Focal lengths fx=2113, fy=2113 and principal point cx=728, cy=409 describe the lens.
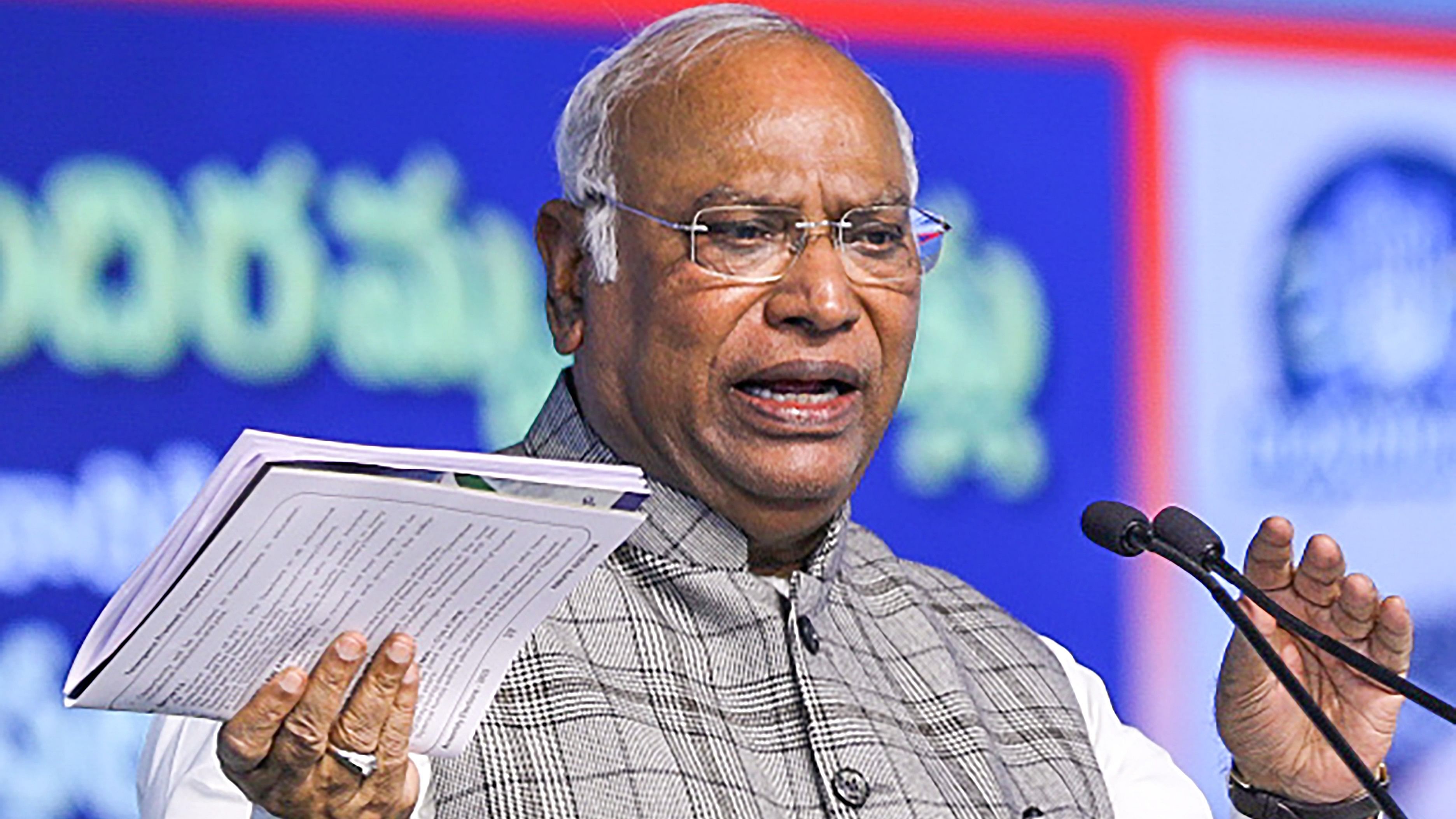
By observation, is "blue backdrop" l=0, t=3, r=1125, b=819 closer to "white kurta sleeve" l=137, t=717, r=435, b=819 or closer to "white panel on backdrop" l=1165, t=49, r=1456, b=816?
"white panel on backdrop" l=1165, t=49, r=1456, b=816

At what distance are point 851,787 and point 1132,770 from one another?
447 mm

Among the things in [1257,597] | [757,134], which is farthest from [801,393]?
[1257,597]

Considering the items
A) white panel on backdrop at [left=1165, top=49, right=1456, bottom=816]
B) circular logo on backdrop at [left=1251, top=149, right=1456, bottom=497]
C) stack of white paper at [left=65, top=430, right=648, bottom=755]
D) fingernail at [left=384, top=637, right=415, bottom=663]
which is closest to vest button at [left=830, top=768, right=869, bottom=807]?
stack of white paper at [left=65, top=430, right=648, bottom=755]

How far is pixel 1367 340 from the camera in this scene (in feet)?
11.2

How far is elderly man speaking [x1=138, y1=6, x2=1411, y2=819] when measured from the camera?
1.85m

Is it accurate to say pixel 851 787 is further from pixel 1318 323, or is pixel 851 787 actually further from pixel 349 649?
pixel 1318 323

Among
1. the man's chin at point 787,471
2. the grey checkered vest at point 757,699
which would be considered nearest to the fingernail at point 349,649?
the grey checkered vest at point 757,699

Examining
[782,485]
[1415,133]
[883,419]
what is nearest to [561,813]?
[782,485]

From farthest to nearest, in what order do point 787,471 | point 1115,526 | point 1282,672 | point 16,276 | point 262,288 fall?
1. point 262,288
2. point 16,276
3. point 787,471
4. point 1115,526
5. point 1282,672

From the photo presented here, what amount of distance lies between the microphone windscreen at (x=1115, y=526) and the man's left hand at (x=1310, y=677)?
0.20m

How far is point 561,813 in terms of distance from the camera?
1.80 meters

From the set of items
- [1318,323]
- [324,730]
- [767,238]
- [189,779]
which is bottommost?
[189,779]

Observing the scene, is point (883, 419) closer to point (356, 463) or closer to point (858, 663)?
point (858, 663)

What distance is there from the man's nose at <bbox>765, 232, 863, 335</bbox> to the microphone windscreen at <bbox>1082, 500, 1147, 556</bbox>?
0.43m
